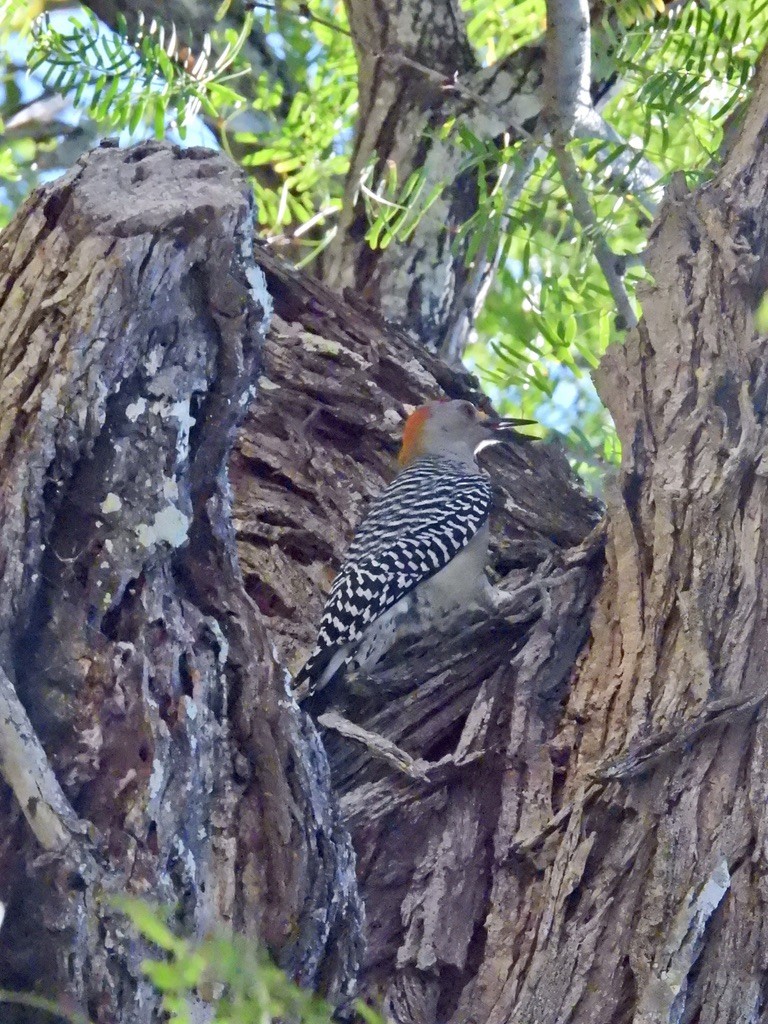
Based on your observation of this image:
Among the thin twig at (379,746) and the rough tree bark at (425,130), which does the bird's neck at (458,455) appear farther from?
the thin twig at (379,746)

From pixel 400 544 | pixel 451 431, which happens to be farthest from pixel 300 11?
pixel 400 544

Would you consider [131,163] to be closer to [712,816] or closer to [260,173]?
[712,816]

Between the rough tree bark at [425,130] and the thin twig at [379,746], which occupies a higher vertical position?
the rough tree bark at [425,130]

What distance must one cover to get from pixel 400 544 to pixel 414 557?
0.22ft

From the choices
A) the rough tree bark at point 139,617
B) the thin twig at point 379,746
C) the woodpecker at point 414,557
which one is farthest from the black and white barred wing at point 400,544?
the rough tree bark at point 139,617

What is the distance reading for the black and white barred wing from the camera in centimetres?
302

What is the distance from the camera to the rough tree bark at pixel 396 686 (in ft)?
5.87

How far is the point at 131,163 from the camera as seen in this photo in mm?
2119

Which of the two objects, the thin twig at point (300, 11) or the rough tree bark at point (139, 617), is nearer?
the rough tree bark at point (139, 617)

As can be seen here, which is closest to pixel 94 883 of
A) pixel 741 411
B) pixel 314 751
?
pixel 314 751

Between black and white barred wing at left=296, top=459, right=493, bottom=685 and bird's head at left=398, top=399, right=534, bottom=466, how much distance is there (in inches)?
2.8

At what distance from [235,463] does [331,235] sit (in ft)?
3.24

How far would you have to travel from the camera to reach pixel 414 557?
3.44 metres

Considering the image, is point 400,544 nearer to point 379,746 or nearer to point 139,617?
point 379,746
